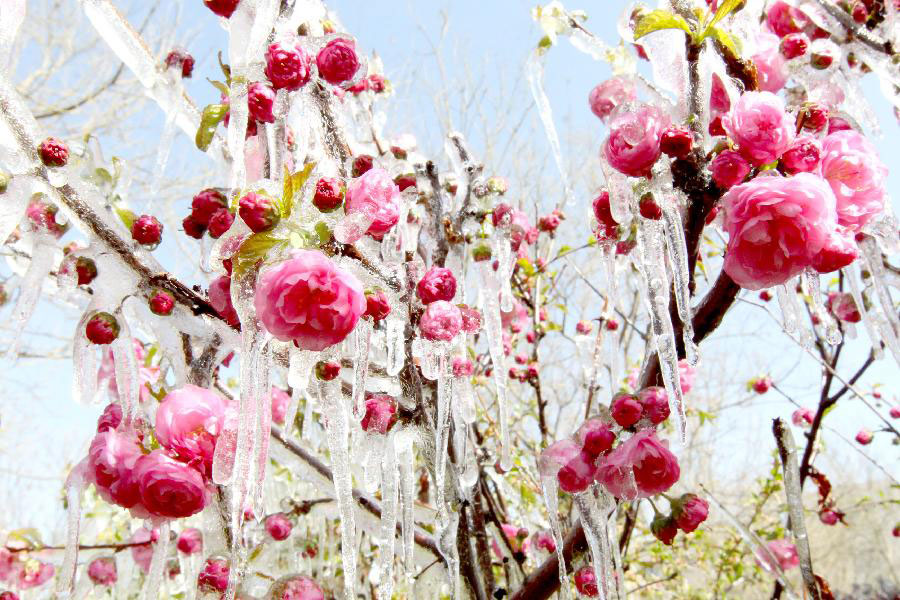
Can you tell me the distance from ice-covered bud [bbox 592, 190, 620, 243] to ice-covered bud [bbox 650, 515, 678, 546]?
22.7 inches

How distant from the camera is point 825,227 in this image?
0.87 meters

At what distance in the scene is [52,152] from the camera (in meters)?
1.01

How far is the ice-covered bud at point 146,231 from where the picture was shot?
111 cm

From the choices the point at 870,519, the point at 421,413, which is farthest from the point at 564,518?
the point at 870,519

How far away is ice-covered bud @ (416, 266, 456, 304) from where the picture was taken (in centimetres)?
107

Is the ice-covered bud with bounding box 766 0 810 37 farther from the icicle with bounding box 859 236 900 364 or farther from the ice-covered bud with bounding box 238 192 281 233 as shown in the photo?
the ice-covered bud with bounding box 238 192 281 233

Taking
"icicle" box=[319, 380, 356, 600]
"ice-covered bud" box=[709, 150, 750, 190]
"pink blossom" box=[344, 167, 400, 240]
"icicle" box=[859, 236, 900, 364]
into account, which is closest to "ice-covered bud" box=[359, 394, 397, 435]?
"icicle" box=[319, 380, 356, 600]

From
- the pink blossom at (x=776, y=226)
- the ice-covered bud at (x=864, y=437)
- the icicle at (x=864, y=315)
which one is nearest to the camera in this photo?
the pink blossom at (x=776, y=226)

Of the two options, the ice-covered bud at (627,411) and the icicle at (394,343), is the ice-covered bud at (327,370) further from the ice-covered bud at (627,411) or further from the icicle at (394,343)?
the ice-covered bud at (627,411)

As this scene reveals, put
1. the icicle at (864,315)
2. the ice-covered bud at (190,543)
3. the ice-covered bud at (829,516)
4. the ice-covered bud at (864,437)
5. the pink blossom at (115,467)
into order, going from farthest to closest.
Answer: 1. the ice-covered bud at (864,437)
2. the ice-covered bud at (829,516)
3. the ice-covered bud at (190,543)
4. the icicle at (864,315)
5. the pink blossom at (115,467)

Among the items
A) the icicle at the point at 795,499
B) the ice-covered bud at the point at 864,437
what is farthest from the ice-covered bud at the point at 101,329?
the ice-covered bud at the point at 864,437

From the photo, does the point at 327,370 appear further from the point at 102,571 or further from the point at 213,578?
the point at 102,571

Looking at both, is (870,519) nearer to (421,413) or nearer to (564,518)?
(564,518)

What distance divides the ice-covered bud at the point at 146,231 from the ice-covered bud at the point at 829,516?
2.99 m
